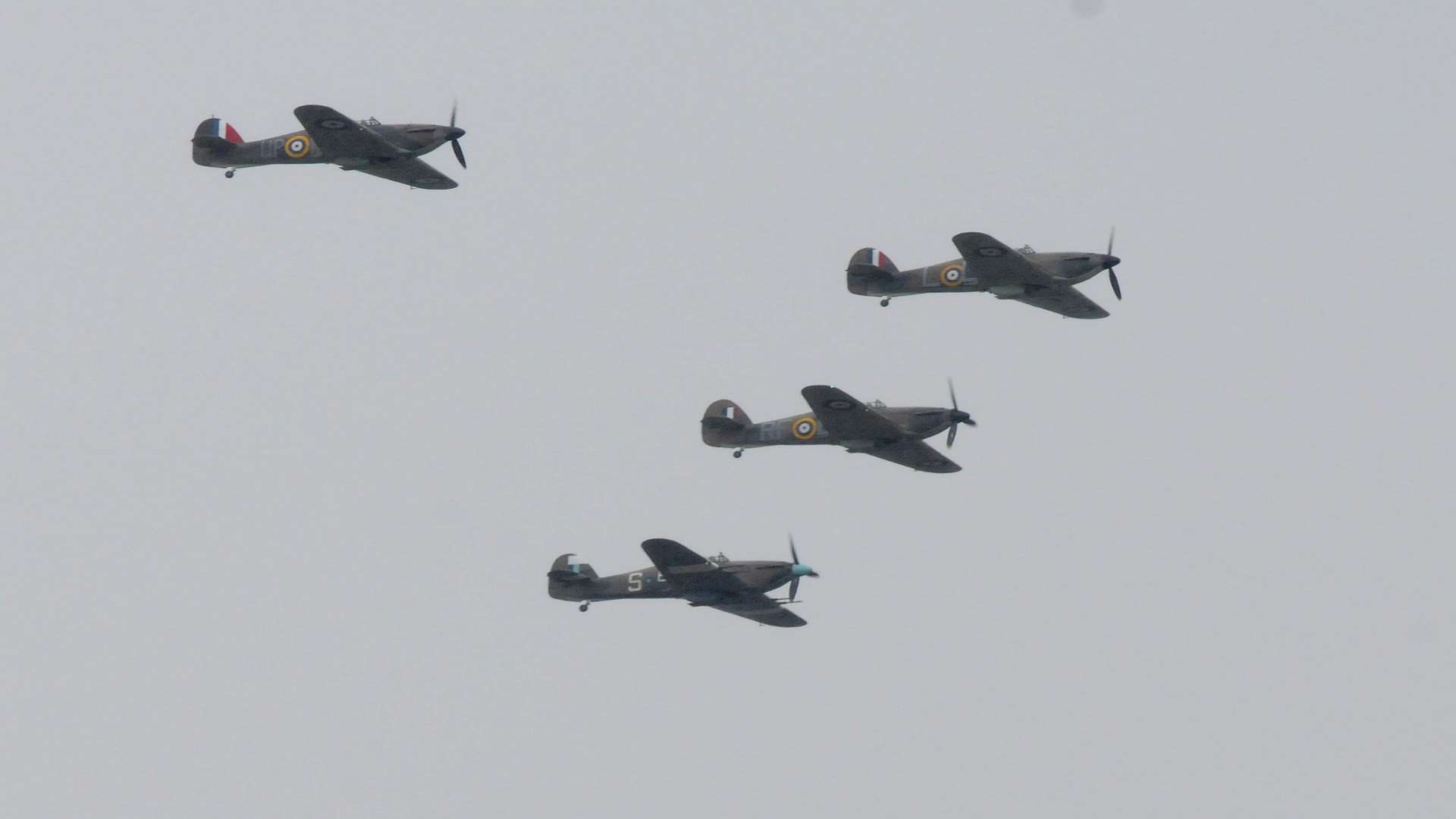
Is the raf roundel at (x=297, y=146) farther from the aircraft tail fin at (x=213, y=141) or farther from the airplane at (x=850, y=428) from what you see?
the airplane at (x=850, y=428)

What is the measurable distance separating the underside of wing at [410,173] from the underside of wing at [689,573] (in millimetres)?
14975

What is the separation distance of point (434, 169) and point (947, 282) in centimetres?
1909

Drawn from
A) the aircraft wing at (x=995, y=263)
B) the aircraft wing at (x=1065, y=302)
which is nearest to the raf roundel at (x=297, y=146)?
the aircraft wing at (x=995, y=263)

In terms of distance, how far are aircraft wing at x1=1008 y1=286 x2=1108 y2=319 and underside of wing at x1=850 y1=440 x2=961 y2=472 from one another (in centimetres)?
641

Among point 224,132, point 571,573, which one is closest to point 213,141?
point 224,132

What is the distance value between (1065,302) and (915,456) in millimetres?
7852

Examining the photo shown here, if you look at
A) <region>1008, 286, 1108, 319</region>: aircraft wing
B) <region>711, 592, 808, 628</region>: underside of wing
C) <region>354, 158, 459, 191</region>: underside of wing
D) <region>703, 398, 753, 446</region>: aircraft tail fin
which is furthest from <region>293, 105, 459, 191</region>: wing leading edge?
<region>1008, 286, 1108, 319</region>: aircraft wing

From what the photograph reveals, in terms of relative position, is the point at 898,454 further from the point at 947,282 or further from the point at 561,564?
the point at 561,564

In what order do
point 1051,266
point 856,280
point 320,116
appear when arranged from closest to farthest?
point 320,116 < point 1051,266 < point 856,280

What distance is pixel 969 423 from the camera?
7269 centimetres

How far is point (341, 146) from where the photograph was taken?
70.1 m

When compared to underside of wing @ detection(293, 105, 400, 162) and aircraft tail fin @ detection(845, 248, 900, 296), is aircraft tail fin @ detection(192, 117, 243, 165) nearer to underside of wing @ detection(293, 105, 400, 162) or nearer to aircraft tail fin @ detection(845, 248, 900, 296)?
underside of wing @ detection(293, 105, 400, 162)

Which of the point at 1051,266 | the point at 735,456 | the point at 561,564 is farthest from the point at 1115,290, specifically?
the point at 561,564

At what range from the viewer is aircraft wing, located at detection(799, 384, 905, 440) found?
234 feet
